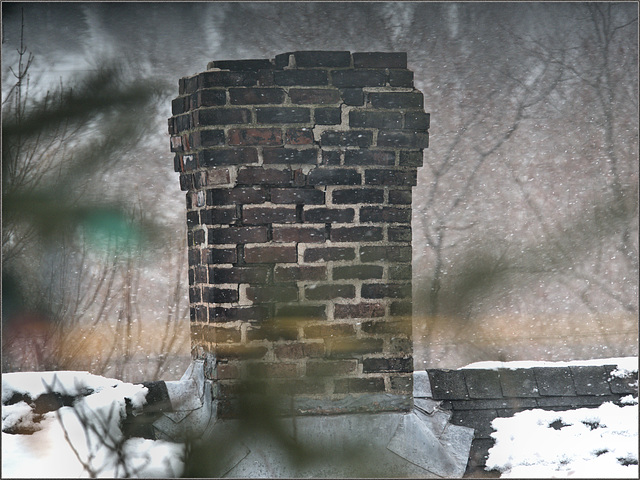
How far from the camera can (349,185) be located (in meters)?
2.42

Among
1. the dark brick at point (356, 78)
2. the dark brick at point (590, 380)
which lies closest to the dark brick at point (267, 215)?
the dark brick at point (356, 78)

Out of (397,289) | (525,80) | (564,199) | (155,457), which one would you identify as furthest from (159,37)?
(155,457)

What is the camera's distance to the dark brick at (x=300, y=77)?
7.75 ft

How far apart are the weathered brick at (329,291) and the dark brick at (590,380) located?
4.02ft

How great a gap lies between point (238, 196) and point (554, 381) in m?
1.63

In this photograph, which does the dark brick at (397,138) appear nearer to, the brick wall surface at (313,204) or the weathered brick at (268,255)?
the brick wall surface at (313,204)

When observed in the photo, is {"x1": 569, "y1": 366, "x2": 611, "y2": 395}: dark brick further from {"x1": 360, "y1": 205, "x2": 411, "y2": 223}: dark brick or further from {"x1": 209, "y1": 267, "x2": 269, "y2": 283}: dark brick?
{"x1": 209, "y1": 267, "x2": 269, "y2": 283}: dark brick

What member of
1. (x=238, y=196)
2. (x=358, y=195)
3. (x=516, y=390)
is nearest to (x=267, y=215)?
(x=238, y=196)

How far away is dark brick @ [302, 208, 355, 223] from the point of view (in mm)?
2395

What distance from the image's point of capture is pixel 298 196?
7.85 feet

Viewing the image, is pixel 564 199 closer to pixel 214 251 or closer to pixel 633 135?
pixel 633 135

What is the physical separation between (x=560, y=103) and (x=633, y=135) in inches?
44.4

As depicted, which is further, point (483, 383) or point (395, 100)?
point (483, 383)

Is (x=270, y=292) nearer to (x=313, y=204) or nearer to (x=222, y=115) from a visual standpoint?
(x=313, y=204)
